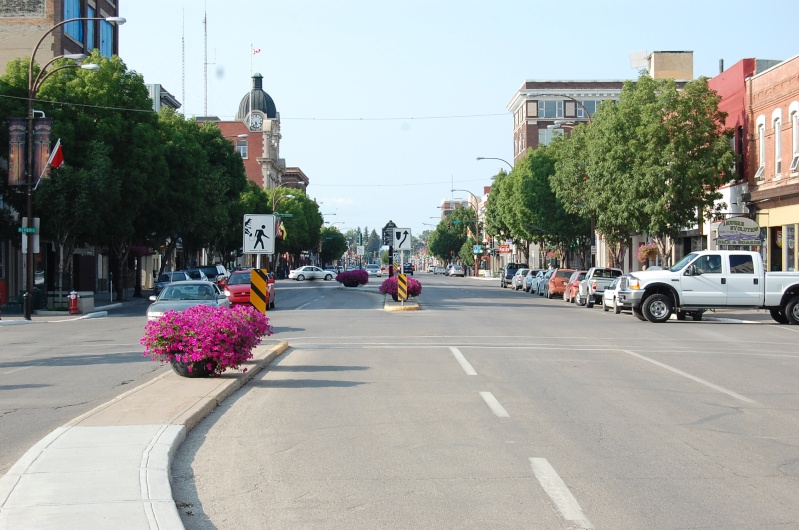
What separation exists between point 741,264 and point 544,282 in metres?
27.2

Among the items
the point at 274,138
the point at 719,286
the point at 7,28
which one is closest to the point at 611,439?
the point at 719,286

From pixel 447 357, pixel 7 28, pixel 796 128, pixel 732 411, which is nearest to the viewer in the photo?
pixel 732 411

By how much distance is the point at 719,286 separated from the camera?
28812mm

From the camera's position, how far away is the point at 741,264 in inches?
1133

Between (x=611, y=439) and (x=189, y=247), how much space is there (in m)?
56.7

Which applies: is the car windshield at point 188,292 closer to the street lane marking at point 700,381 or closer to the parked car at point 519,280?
the street lane marking at point 700,381

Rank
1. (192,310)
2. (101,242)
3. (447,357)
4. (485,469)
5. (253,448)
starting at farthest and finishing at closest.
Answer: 1. (101,242)
2. (447,357)
3. (192,310)
4. (253,448)
5. (485,469)

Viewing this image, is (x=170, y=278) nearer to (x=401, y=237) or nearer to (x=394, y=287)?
(x=394, y=287)

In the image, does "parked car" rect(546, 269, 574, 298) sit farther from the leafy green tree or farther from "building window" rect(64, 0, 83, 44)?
the leafy green tree

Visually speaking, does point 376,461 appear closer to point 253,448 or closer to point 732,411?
point 253,448

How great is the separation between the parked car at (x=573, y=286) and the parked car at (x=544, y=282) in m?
6.01

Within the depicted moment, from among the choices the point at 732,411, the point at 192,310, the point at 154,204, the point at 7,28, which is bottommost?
the point at 732,411

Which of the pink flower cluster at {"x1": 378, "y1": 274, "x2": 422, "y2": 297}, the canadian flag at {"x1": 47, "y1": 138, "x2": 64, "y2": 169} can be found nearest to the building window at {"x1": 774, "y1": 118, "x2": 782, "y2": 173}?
the pink flower cluster at {"x1": 378, "y1": 274, "x2": 422, "y2": 297}

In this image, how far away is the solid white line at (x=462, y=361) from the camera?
51.5 ft
